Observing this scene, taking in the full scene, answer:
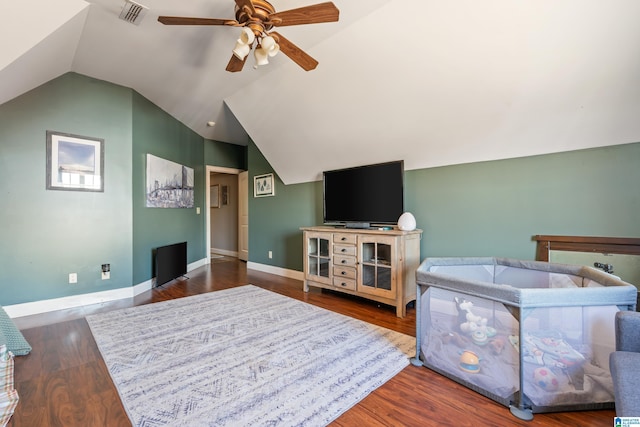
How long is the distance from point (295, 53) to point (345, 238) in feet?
6.18

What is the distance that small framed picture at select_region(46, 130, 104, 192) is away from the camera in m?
2.93

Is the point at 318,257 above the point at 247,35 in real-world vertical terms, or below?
below

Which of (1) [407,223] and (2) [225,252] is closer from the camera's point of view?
(1) [407,223]

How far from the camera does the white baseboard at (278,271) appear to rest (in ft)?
14.1

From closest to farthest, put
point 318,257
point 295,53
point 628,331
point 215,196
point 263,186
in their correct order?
point 628,331 → point 295,53 → point 318,257 → point 263,186 → point 215,196

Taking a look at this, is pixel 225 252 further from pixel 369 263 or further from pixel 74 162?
pixel 369 263

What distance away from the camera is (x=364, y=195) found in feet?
10.7

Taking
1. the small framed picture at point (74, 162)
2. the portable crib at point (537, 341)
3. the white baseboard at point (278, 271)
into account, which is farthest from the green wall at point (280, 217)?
the portable crib at point (537, 341)

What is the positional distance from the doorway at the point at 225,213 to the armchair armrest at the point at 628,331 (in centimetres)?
590

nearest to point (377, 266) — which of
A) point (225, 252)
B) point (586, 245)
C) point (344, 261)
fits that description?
point (344, 261)

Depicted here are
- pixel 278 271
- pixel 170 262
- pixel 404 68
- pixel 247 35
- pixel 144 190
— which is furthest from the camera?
pixel 278 271

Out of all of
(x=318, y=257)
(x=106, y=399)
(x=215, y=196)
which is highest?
(x=215, y=196)

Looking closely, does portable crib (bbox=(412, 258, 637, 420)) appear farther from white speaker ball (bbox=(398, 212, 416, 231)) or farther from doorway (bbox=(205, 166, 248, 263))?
doorway (bbox=(205, 166, 248, 263))

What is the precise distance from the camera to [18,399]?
57.6 inches
